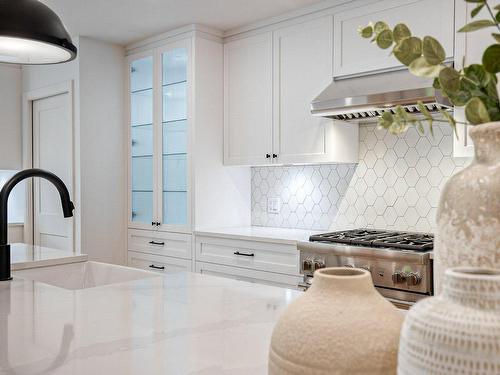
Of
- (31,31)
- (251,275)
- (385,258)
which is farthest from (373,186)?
(31,31)

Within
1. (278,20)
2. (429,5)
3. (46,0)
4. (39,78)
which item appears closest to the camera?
(429,5)

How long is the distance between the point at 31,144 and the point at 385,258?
142 inches

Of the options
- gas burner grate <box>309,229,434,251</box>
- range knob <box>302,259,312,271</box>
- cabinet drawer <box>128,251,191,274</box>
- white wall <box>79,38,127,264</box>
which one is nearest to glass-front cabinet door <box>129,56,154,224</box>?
white wall <box>79,38,127,264</box>

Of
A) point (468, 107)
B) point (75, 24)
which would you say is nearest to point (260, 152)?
point (75, 24)

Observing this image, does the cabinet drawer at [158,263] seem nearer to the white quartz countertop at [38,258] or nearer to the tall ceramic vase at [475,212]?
the white quartz countertop at [38,258]

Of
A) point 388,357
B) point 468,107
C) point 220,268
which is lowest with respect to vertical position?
point 220,268

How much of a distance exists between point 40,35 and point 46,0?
1.96 m

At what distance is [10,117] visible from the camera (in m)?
4.68

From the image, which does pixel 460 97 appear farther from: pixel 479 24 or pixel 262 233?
pixel 262 233

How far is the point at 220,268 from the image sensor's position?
346 centimetres

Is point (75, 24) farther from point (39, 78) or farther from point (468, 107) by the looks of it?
point (468, 107)

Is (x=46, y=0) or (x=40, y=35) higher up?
(x=46, y=0)

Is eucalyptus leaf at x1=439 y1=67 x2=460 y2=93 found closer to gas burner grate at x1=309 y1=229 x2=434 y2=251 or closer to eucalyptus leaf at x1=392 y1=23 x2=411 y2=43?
eucalyptus leaf at x1=392 y1=23 x2=411 y2=43

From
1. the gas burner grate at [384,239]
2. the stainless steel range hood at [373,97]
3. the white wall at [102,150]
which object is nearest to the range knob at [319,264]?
the gas burner grate at [384,239]
